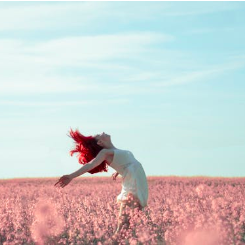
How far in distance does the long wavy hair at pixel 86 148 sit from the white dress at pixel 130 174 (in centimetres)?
38

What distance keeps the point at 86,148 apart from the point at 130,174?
80 centimetres

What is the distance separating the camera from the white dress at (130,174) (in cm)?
785

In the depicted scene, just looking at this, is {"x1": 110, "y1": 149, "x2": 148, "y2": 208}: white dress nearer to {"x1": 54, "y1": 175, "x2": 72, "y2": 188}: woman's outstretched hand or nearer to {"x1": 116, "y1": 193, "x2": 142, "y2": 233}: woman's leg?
{"x1": 116, "y1": 193, "x2": 142, "y2": 233}: woman's leg

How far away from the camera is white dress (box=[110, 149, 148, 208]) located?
7852 mm

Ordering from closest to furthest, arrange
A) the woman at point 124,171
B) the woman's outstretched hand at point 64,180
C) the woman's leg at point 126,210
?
the woman's outstretched hand at point 64,180 < the woman's leg at point 126,210 < the woman at point 124,171

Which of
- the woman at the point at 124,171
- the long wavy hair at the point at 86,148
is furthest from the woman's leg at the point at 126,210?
the long wavy hair at the point at 86,148

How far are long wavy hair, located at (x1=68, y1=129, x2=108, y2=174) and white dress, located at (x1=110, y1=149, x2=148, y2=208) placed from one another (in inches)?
15.0

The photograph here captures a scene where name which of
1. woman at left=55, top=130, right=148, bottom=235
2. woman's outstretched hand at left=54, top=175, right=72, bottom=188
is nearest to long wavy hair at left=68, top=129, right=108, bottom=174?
woman at left=55, top=130, right=148, bottom=235

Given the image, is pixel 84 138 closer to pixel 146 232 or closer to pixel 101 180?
pixel 146 232

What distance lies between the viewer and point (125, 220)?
7676 millimetres

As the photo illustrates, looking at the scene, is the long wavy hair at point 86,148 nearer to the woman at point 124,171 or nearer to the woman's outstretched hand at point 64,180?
the woman at point 124,171

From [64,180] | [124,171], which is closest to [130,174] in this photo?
[124,171]

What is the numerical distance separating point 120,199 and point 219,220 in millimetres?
2200

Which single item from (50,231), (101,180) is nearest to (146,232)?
(50,231)
